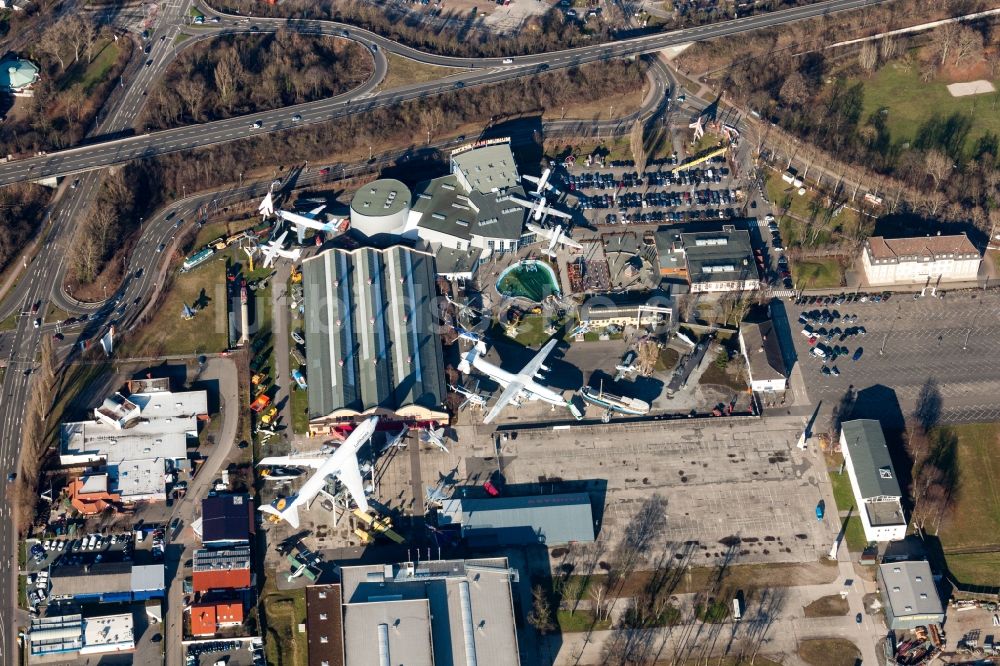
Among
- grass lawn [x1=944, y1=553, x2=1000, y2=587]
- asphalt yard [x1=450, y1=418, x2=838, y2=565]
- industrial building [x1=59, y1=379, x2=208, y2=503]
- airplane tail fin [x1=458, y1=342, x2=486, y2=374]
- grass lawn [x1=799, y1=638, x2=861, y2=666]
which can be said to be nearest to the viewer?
grass lawn [x1=799, y1=638, x2=861, y2=666]

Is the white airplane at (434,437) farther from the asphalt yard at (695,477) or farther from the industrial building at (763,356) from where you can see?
the industrial building at (763,356)

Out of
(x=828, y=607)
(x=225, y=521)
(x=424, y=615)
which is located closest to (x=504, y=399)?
(x=424, y=615)

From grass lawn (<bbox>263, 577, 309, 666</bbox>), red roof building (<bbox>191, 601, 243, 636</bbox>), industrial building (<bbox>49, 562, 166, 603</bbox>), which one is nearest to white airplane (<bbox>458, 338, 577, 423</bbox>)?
grass lawn (<bbox>263, 577, 309, 666</bbox>)

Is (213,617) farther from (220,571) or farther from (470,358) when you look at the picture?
(470,358)

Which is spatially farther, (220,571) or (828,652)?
(220,571)

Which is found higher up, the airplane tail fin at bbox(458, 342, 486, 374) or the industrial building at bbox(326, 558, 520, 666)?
the airplane tail fin at bbox(458, 342, 486, 374)

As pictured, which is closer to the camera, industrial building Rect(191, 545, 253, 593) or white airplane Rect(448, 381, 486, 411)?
industrial building Rect(191, 545, 253, 593)

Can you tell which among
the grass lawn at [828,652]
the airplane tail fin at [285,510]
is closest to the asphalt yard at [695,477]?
the grass lawn at [828,652]

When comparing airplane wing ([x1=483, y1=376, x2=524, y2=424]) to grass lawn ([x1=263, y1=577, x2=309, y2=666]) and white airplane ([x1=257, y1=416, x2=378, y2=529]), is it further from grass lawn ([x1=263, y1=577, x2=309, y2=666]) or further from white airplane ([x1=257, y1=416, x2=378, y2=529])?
grass lawn ([x1=263, y1=577, x2=309, y2=666])
